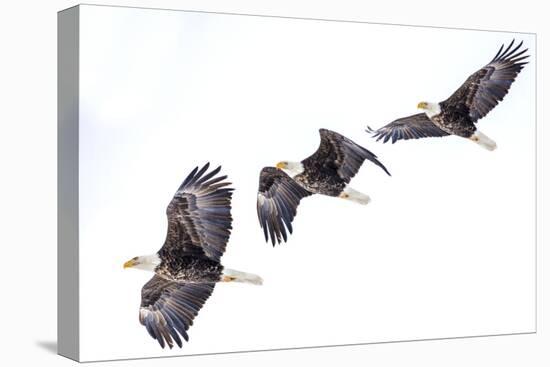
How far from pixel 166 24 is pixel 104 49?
50 centimetres

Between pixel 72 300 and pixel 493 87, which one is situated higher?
pixel 493 87

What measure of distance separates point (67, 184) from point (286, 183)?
1.57 meters

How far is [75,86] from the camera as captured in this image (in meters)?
8.34

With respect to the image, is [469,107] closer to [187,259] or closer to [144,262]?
[187,259]

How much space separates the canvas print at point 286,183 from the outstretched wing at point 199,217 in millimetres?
10

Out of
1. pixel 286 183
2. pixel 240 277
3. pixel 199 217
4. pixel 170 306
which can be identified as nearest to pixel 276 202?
pixel 286 183

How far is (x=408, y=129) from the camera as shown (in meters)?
9.59

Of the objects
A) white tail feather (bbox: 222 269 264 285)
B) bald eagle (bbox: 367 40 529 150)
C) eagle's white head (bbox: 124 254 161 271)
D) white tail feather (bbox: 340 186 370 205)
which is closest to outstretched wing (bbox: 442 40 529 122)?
bald eagle (bbox: 367 40 529 150)

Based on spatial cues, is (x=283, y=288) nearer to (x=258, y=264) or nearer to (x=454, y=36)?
(x=258, y=264)

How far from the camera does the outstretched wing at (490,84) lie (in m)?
9.87

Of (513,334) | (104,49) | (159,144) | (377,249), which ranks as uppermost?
(104,49)

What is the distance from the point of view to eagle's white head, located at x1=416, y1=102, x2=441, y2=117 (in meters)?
9.65

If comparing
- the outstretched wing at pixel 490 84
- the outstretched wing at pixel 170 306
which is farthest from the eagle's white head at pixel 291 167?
the outstretched wing at pixel 490 84

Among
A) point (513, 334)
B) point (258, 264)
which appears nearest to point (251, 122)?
point (258, 264)
